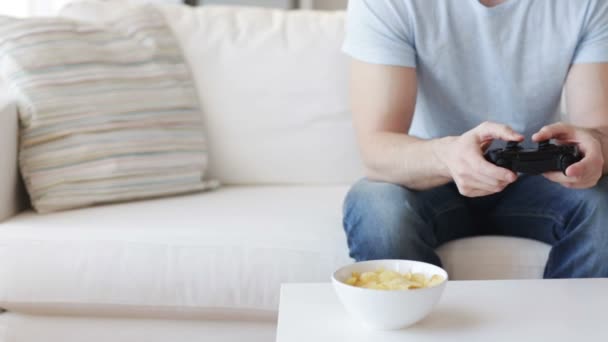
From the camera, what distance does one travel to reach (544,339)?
82cm

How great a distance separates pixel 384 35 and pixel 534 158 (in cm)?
46

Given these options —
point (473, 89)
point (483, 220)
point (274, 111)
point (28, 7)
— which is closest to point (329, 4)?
point (28, 7)

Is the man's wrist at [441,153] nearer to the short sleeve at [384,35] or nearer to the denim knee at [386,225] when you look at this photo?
the denim knee at [386,225]

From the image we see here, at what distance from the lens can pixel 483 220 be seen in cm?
139

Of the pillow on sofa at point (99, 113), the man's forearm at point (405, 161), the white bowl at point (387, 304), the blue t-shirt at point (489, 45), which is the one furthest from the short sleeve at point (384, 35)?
the white bowl at point (387, 304)

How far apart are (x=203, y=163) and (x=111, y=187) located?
0.71 feet

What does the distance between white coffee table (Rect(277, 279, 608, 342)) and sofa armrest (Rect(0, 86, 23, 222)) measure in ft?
2.43

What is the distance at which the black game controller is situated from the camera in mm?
1021

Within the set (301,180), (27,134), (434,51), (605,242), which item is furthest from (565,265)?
(27,134)

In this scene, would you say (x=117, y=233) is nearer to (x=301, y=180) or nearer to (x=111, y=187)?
(x=111, y=187)

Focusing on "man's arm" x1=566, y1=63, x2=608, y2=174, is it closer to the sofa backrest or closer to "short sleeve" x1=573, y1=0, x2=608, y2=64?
"short sleeve" x1=573, y1=0, x2=608, y2=64

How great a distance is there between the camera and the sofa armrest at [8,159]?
1.48m

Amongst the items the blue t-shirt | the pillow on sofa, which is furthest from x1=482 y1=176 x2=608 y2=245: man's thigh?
the pillow on sofa

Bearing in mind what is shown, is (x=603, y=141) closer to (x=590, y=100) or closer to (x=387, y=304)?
(x=590, y=100)
